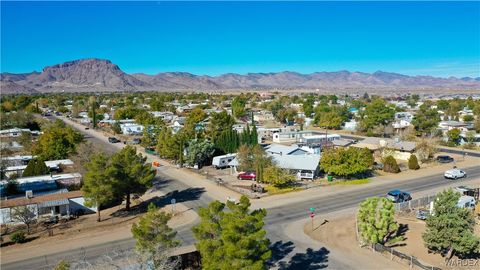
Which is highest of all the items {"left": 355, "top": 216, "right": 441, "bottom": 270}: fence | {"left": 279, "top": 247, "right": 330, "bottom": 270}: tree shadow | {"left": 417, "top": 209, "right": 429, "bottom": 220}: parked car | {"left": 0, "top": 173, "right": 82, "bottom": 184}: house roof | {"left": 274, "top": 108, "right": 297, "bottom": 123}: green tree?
{"left": 274, "top": 108, "right": 297, "bottom": 123}: green tree

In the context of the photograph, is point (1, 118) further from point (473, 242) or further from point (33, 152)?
point (473, 242)

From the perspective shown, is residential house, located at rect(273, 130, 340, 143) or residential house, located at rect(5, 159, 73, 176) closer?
residential house, located at rect(5, 159, 73, 176)

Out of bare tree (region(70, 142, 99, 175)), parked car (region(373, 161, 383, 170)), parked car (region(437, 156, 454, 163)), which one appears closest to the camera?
bare tree (region(70, 142, 99, 175))

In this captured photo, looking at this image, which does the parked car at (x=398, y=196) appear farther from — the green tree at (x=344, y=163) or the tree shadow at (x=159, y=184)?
the tree shadow at (x=159, y=184)

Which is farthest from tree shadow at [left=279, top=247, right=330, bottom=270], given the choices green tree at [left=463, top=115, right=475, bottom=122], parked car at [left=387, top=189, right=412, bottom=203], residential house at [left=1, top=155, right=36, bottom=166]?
green tree at [left=463, top=115, right=475, bottom=122]

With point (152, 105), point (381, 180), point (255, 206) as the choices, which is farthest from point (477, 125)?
point (152, 105)

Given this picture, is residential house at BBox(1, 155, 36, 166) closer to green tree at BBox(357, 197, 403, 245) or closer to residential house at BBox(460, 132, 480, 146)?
green tree at BBox(357, 197, 403, 245)
